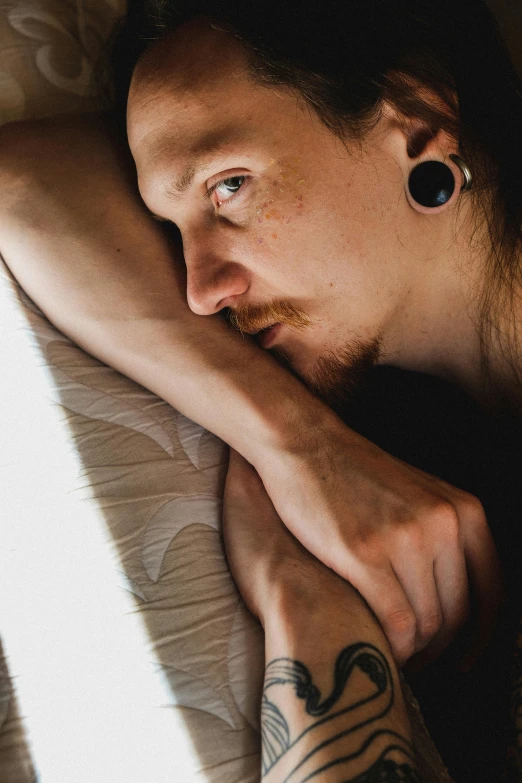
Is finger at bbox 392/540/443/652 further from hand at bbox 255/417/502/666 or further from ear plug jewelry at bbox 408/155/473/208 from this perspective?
ear plug jewelry at bbox 408/155/473/208

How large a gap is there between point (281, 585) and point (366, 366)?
0.41 metres

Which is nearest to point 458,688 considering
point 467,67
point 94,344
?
point 94,344

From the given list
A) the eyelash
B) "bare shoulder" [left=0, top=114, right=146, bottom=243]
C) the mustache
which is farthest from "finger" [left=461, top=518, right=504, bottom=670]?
"bare shoulder" [left=0, top=114, right=146, bottom=243]

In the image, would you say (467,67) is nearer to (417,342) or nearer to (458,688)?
(417,342)

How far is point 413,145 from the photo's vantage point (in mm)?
853

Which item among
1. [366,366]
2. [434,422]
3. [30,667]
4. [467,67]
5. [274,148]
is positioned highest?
[467,67]

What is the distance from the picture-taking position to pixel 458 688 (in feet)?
2.78

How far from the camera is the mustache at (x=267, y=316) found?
88 centimetres

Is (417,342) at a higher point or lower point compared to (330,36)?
lower

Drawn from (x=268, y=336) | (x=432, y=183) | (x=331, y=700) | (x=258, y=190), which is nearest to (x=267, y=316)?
(x=268, y=336)

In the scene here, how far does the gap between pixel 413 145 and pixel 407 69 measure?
12 centimetres

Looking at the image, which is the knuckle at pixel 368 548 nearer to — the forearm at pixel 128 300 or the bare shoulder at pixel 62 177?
the forearm at pixel 128 300

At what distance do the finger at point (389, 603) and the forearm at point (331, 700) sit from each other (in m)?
0.02

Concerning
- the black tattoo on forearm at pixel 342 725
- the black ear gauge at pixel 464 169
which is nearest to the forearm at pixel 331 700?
the black tattoo on forearm at pixel 342 725
